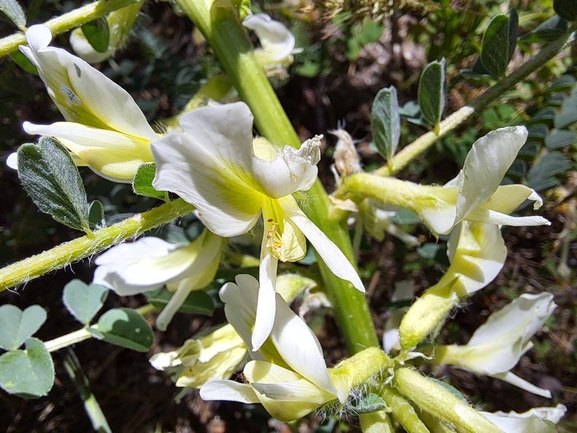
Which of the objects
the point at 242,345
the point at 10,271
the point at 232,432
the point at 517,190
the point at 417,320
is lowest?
the point at 232,432

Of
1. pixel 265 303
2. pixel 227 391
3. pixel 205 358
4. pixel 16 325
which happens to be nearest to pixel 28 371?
pixel 16 325

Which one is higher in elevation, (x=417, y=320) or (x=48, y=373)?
(x=48, y=373)

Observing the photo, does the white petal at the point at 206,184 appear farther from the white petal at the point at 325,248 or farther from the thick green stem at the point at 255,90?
the thick green stem at the point at 255,90

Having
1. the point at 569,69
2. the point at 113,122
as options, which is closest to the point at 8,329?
the point at 113,122

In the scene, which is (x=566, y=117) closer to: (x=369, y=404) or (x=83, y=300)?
(x=369, y=404)

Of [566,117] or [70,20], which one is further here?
[566,117]

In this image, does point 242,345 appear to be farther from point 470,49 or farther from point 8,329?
point 470,49

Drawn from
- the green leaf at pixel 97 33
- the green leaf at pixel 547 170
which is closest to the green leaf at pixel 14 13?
the green leaf at pixel 97 33
